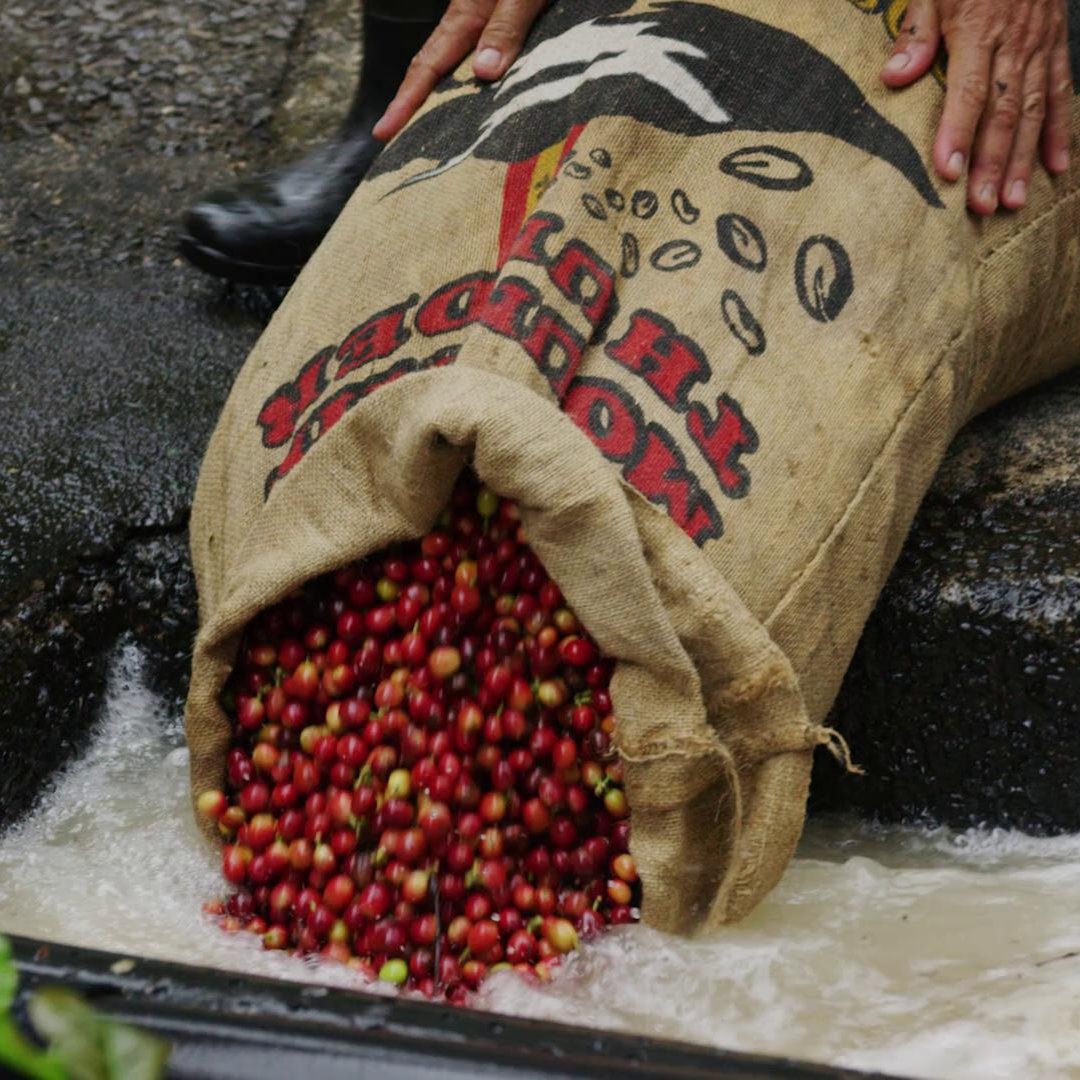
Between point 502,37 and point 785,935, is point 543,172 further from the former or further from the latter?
point 785,935

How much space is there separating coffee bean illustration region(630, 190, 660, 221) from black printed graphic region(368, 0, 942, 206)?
100mm

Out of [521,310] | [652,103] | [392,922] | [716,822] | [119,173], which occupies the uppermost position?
[652,103]

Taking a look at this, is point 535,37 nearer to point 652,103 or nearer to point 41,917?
point 652,103

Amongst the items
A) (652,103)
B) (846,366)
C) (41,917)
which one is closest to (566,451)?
(846,366)

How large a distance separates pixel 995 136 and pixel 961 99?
0.07 meters

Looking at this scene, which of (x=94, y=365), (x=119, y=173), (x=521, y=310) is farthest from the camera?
(x=119, y=173)

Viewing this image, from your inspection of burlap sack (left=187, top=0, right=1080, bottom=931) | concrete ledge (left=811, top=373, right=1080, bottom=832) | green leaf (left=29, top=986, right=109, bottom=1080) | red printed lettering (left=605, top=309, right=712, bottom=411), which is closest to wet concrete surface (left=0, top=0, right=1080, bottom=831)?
concrete ledge (left=811, top=373, right=1080, bottom=832)

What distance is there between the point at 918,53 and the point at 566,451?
33.8 inches

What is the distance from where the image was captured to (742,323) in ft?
5.70

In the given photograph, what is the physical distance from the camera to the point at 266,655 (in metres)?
1.75

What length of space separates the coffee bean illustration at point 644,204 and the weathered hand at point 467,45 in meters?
0.41

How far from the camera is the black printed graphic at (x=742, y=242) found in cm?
177

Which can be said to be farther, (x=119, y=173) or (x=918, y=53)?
(x=119, y=173)

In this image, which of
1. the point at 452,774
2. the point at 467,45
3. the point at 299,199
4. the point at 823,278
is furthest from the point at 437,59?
the point at 452,774
